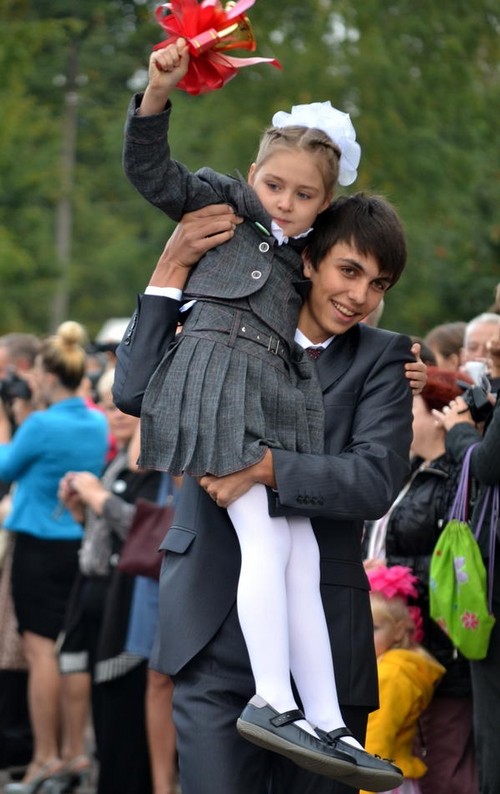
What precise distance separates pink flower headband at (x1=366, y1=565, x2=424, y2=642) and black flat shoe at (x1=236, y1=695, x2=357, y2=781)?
2.05 meters

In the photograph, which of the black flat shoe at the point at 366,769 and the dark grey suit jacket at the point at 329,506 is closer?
the black flat shoe at the point at 366,769

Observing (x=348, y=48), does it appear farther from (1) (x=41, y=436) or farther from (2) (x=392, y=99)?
(1) (x=41, y=436)

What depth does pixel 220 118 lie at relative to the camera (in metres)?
20.0

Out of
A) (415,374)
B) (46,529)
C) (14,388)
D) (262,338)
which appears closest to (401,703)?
(415,374)

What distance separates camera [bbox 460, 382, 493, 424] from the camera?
5.21 m

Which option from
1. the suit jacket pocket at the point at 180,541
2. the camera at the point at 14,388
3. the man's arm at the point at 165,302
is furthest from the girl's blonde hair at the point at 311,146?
the camera at the point at 14,388

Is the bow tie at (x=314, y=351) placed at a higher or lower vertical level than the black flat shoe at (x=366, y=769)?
higher

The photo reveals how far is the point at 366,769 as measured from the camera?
3604mm

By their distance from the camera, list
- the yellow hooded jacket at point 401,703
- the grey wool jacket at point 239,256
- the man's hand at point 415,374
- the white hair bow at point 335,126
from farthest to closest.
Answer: the yellow hooded jacket at point 401,703
the man's hand at point 415,374
the white hair bow at point 335,126
the grey wool jacket at point 239,256

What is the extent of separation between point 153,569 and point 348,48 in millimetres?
11113

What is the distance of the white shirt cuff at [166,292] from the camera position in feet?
12.8

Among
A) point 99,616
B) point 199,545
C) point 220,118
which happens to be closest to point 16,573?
point 99,616

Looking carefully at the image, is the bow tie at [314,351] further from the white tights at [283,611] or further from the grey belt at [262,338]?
the white tights at [283,611]

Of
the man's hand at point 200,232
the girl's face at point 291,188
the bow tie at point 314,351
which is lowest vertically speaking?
the bow tie at point 314,351
